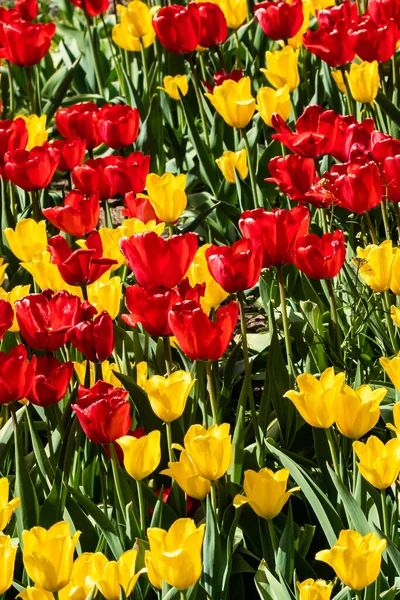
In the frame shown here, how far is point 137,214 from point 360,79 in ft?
2.63

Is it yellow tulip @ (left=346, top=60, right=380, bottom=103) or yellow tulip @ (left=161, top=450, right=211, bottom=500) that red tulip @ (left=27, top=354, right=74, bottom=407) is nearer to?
yellow tulip @ (left=161, top=450, right=211, bottom=500)

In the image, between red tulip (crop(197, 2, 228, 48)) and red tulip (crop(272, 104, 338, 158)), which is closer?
red tulip (crop(272, 104, 338, 158))

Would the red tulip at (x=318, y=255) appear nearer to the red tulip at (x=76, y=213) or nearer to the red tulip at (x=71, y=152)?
the red tulip at (x=76, y=213)

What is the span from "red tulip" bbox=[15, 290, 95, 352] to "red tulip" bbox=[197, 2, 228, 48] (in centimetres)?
163

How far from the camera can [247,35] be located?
437cm

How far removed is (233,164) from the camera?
3.07m

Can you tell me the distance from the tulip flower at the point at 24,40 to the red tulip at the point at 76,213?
1.19m

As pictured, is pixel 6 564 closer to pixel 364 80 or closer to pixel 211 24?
pixel 364 80

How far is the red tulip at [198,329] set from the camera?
1.81 meters

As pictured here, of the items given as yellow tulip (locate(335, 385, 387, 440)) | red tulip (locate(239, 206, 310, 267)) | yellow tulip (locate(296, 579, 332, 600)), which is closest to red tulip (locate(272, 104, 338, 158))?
red tulip (locate(239, 206, 310, 267))

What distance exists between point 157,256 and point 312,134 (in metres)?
0.70

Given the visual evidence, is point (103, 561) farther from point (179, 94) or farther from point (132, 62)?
point (132, 62)

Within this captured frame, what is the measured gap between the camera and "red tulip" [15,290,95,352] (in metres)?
1.98

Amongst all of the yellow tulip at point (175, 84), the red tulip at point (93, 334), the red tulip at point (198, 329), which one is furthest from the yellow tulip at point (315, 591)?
the yellow tulip at point (175, 84)
